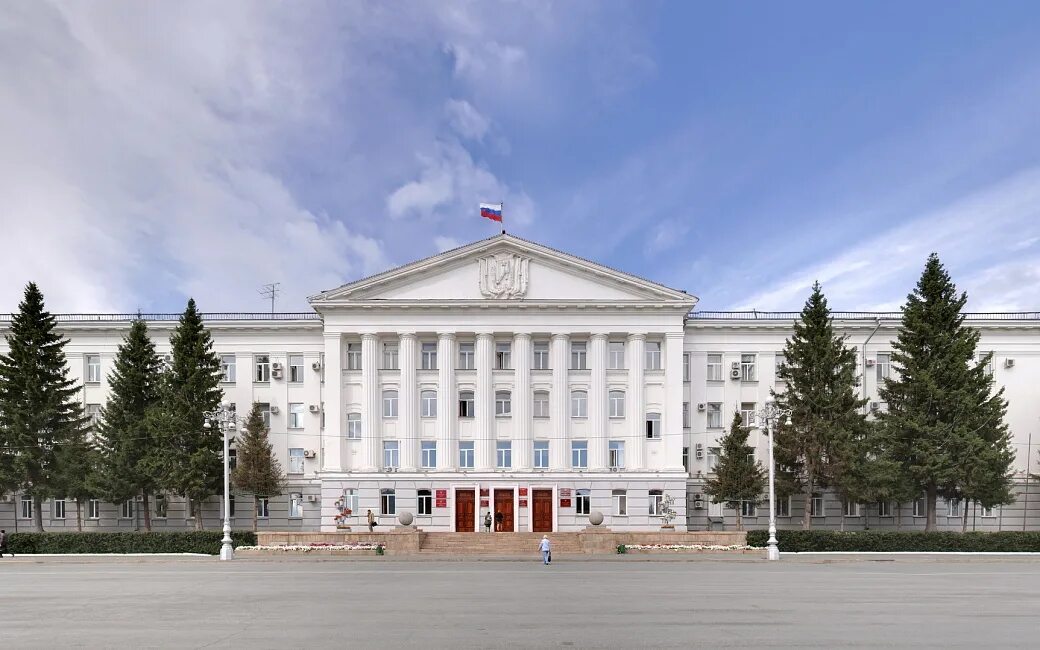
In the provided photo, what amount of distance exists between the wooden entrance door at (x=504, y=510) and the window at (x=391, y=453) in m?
6.29

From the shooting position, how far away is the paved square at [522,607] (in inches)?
567

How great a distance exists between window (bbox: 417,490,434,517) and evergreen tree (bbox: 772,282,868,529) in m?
19.5

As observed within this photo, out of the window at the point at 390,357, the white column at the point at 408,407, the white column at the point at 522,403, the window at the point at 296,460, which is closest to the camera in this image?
the white column at the point at 408,407

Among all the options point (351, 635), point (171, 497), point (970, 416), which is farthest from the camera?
point (171, 497)

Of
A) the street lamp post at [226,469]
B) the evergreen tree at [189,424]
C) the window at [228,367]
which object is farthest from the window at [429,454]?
the window at [228,367]

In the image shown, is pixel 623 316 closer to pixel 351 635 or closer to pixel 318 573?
pixel 318 573

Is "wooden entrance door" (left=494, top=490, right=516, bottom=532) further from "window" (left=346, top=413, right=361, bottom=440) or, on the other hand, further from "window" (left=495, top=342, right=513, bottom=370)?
"window" (left=346, top=413, right=361, bottom=440)

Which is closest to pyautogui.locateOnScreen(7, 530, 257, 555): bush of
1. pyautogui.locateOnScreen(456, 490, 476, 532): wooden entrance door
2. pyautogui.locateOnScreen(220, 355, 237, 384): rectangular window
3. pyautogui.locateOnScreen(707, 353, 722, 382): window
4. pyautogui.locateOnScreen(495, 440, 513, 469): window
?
pyautogui.locateOnScreen(220, 355, 237, 384): rectangular window

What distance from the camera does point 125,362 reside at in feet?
141

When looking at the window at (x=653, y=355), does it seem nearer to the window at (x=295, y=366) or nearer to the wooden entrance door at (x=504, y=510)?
the wooden entrance door at (x=504, y=510)

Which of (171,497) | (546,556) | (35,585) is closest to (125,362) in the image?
A: (171,497)

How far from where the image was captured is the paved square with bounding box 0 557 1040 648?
567 inches

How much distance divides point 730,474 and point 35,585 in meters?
32.3

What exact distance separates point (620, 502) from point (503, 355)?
11077 millimetres
